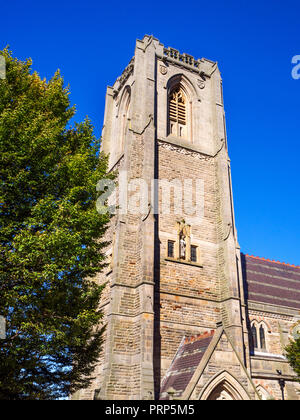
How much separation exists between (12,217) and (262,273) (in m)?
22.0

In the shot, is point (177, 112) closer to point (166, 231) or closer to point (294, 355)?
point (166, 231)

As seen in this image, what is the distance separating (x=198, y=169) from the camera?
23469 mm

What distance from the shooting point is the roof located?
14.4 metres

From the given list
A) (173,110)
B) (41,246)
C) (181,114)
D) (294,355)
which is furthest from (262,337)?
(41,246)

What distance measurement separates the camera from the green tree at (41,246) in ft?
32.0

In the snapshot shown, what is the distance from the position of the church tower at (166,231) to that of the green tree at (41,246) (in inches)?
171

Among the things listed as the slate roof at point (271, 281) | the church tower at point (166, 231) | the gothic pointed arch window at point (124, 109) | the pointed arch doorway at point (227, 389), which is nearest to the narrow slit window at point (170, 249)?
the church tower at point (166, 231)

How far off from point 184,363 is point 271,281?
14116 millimetres

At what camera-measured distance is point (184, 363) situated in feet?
52.1

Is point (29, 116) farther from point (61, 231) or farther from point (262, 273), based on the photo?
point (262, 273)

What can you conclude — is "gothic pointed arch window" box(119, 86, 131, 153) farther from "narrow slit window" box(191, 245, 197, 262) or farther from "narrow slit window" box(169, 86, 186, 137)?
"narrow slit window" box(191, 245, 197, 262)

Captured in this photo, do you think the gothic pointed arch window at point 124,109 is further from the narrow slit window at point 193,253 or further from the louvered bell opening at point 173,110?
the narrow slit window at point 193,253

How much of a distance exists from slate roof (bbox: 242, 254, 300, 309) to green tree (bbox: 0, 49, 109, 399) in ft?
52.7
